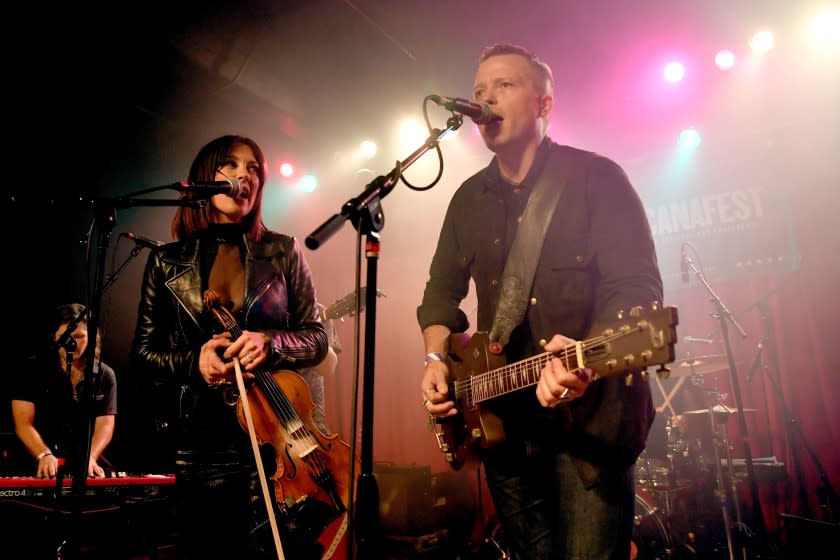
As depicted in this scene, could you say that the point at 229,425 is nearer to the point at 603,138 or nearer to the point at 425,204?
the point at 425,204

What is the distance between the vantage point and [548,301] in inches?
84.7

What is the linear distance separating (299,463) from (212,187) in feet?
4.51

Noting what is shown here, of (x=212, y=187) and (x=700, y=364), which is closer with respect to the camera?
(x=212, y=187)

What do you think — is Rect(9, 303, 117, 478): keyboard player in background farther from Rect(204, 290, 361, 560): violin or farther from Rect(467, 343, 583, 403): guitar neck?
Rect(467, 343, 583, 403): guitar neck

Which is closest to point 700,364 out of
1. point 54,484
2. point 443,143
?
point 443,143

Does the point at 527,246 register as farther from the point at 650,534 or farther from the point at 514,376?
the point at 650,534

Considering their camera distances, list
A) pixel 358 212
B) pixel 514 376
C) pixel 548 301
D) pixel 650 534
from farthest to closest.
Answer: pixel 650 534 < pixel 548 301 < pixel 514 376 < pixel 358 212

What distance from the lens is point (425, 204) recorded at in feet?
31.2

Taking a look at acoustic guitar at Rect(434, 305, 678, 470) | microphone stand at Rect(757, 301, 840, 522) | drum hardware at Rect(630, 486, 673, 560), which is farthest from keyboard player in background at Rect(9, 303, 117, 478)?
microphone stand at Rect(757, 301, 840, 522)

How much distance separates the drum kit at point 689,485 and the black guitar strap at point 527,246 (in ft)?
14.7

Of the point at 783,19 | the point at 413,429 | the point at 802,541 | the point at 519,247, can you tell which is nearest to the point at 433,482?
the point at 413,429

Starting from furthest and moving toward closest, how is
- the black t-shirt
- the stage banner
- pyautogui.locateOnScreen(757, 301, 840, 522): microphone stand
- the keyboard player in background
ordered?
the stage banner < pyautogui.locateOnScreen(757, 301, 840, 522): microphone stand < the black t-shirt < the keyboard player in background

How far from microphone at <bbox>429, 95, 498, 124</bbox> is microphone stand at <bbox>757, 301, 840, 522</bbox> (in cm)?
620

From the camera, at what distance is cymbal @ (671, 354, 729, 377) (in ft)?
20.7
